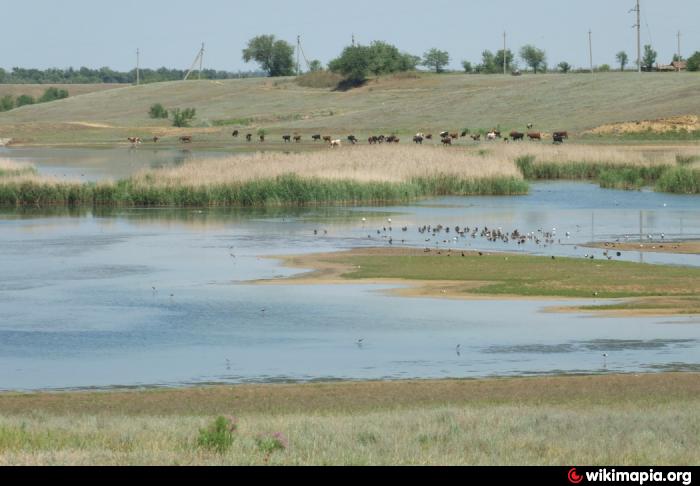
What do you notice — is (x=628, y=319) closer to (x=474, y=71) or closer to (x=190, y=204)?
(x=190, y=204)

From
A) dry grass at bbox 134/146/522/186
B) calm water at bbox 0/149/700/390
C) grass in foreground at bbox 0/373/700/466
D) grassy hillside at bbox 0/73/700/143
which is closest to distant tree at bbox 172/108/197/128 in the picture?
grassy hillside at bbox 0/73/700/143

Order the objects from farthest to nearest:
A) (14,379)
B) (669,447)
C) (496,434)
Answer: (14,379)
(496,434)
(669,447)

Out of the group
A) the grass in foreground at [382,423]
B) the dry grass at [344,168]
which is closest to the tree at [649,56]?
the dry grass at [344,168]

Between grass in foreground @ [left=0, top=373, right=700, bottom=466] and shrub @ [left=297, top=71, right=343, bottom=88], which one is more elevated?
shrub @ [left=297, top=71, right=343, bottom=88]

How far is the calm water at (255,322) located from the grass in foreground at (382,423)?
1.13 metres

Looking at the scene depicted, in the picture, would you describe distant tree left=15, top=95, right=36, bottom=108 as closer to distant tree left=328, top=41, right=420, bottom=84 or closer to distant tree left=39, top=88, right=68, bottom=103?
distant tree left=39, top=88, right=68, bottom=103

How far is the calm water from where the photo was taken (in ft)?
56.3

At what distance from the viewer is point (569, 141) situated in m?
77.9

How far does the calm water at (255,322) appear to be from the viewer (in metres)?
17.2

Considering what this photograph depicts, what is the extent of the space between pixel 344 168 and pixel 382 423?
116 feet

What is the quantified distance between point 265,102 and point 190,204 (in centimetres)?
8873

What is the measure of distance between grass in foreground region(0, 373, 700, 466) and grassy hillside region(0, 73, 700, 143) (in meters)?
72.5

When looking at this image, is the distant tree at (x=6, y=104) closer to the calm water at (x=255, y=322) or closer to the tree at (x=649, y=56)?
the tree at (x=649, y=56)

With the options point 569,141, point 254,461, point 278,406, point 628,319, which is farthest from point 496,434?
point 569,141
